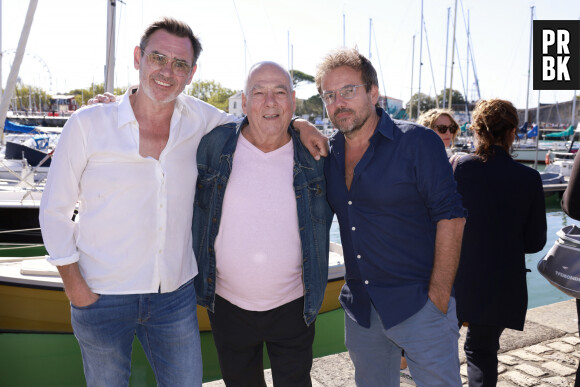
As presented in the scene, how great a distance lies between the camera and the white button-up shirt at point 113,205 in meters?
2.11

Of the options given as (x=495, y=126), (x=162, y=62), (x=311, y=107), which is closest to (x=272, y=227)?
(x=162, y=62)

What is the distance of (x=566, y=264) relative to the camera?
105 inches

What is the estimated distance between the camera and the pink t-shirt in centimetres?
248

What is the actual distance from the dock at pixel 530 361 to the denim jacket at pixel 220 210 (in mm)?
1263

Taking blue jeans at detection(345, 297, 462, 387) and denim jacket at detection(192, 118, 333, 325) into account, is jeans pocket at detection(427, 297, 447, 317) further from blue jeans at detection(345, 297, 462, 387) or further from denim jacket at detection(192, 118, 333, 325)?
denim jacket at detection(192, 118, 333, 325)

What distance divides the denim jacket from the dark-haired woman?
95 cm

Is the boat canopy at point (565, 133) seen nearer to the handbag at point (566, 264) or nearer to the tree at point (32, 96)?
the handbag at point (566, 264)

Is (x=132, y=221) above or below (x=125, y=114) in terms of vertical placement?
below

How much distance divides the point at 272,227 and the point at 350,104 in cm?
77

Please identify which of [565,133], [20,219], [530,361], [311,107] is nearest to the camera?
[530,361]

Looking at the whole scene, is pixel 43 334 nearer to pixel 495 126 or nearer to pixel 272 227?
pixel 272 227

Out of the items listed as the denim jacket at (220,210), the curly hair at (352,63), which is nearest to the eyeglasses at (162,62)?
the denim jacket at (220,210)

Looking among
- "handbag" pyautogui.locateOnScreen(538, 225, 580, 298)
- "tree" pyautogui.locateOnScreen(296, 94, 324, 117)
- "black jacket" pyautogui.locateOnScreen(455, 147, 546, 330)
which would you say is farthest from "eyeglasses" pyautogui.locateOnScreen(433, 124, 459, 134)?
"tree" pyautogui.locateOnScreen(296, 94, 324, 117)

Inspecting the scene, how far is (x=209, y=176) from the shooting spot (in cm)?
255
